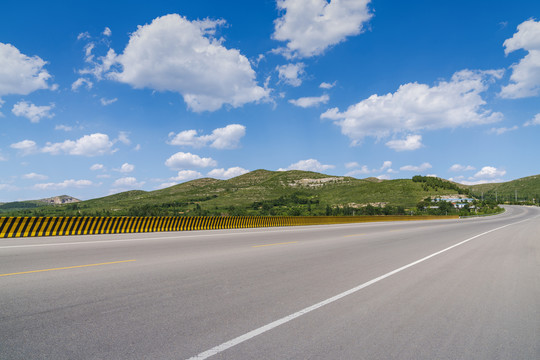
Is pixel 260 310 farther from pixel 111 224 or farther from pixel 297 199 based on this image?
pixel 297 199

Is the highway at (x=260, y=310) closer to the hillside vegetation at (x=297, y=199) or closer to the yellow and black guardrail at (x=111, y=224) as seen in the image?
the yellow and black guardrail at (x=111, y=224)

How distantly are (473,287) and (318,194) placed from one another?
496ft

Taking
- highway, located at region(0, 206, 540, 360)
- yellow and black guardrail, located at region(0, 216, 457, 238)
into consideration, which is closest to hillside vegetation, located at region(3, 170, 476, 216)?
yellow and black guardrail, located at region(0, 216, 457, 238)

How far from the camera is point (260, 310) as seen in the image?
5016mm

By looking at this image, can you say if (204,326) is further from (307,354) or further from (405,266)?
(405,266)

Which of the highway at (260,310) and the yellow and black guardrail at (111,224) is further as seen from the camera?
the yellow and black guardrail at (111,224)

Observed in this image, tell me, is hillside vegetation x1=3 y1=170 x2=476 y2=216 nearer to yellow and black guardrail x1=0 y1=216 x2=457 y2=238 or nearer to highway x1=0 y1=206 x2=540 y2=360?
yellow and black guardrail x1=0 y1=216 x2=457 y2=238

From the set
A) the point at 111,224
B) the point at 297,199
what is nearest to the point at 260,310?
the point at 111,224

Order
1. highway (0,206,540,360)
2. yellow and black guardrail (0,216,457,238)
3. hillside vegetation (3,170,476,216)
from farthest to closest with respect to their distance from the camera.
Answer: hillside vegetation (3,170,476,216) < yellow and black guardrail (0,216,457,238) < highway (0,206,540,360)

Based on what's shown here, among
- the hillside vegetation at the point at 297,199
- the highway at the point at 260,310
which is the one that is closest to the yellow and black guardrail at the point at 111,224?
the highway at the point at 260,310

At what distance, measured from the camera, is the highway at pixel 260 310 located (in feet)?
12.3

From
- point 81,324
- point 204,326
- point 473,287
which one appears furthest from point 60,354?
point 473,287

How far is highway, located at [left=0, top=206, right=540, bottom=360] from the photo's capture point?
3.74 m

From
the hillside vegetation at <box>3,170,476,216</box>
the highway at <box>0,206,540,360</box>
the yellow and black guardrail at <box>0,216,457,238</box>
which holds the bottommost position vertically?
the highway at <box>0,206,540,360</box>
